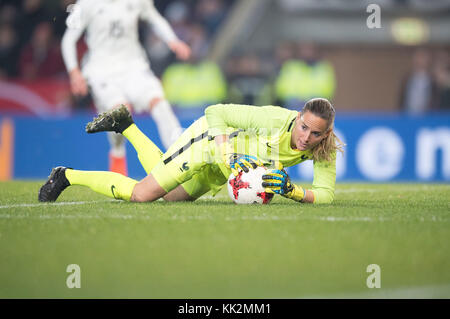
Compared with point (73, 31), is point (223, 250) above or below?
below

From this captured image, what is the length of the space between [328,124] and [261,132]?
24.6 inches

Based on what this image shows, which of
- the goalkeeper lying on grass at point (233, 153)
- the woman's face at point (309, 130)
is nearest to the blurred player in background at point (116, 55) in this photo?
the goalkeeper lying on grass at point (233, 153)

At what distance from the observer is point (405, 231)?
482cm

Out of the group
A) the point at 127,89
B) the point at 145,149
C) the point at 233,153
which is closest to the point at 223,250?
the point at 233,153

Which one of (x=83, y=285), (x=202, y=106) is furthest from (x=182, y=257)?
(x=202, y=106)

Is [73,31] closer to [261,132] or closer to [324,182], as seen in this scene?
[261,132]

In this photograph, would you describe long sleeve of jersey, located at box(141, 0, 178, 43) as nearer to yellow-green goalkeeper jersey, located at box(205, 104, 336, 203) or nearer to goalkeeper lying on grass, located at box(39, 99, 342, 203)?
goalkeeper lying on grass, located at box(39, 99, 342, 203)

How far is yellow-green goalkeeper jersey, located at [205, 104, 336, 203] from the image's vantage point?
19.1 feet

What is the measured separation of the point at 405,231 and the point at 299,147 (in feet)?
3.85

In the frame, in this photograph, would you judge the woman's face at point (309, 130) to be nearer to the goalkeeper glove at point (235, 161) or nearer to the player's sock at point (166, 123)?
the goalkeeper glove at point (235, 161)

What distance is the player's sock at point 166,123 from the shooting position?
27.9 feet

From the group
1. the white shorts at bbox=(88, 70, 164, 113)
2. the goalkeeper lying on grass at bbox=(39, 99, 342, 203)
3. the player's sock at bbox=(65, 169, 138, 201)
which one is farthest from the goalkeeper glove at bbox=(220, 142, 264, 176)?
the white shorts at bbox=(88, 70, 164, 113)

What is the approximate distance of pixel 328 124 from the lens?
18.0ft
